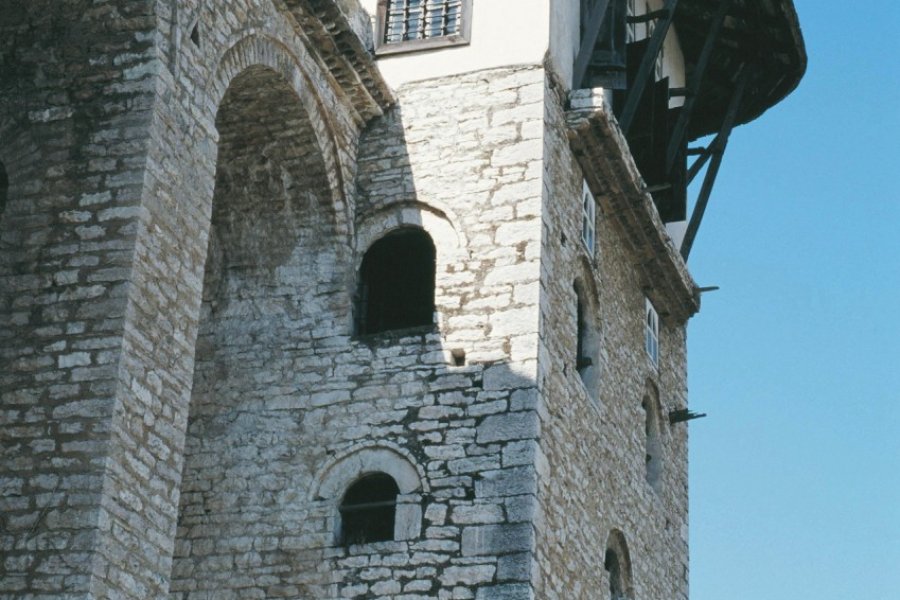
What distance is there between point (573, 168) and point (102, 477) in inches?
251

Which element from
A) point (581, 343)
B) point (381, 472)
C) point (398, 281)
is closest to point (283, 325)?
point (398, 281)

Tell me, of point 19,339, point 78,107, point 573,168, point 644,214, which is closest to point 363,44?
point 573,168

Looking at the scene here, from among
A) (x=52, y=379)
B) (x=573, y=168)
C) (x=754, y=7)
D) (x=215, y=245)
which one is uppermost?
(x=754, y=7)

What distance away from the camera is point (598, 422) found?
14492 millimetres

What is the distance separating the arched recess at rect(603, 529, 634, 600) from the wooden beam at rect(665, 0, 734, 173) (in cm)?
413

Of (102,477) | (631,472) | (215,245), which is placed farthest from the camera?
(631,472)

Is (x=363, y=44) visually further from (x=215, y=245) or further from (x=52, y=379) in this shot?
(x=52, y=379)

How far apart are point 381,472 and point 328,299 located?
1.59 meters

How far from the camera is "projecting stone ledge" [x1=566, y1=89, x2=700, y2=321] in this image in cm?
1457

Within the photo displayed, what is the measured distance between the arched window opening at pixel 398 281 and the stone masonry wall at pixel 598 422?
3.57ft

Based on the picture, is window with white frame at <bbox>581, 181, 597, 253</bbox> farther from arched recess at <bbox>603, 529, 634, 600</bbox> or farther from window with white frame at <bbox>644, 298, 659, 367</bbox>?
arched recess at <bbox>603, 529, 634, 600</bbox>

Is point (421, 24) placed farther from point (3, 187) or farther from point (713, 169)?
point (3, 187)

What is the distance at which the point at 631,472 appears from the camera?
15.4 metres

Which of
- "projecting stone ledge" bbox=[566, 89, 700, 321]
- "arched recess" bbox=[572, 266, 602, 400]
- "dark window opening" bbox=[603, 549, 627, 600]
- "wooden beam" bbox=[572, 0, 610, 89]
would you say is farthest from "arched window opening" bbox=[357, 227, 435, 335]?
"dark window opening" bbox=[603, 549, 627, 600]
